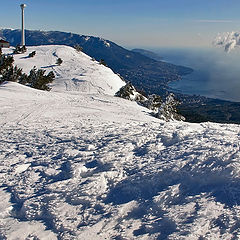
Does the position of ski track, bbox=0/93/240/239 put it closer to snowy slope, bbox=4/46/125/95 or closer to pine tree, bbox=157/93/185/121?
pine tree, bbox=157/93/185/121

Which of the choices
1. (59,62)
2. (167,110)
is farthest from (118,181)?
(59,62)

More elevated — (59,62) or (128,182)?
(59,62)

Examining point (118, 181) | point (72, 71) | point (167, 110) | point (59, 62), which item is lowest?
point (118, 181)

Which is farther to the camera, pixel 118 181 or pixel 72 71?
pixel 72 71

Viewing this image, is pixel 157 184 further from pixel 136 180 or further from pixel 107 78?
pixel 107 78

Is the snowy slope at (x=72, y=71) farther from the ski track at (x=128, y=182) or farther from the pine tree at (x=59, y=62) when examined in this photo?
the ski track at (x=128, y=182)

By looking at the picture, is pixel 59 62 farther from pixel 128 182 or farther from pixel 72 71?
pixel 128 182

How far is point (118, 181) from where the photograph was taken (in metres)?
8.06

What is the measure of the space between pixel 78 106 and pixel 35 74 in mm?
17845

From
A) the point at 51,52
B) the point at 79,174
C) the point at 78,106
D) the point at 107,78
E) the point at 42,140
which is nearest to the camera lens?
the point at 79,174

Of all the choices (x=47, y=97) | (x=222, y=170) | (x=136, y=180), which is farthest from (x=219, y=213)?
(x=47, y=97)

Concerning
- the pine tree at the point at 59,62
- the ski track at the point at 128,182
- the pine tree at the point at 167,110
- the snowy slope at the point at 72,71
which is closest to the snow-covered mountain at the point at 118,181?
the ski track at the point at 128,182

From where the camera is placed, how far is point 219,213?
6.41 meters

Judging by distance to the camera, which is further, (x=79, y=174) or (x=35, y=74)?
(x=35, y=74)
